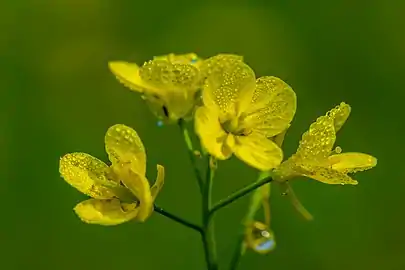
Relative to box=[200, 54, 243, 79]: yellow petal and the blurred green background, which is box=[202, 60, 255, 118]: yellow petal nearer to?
box=[200, 54, 243, 79]: yellow petal

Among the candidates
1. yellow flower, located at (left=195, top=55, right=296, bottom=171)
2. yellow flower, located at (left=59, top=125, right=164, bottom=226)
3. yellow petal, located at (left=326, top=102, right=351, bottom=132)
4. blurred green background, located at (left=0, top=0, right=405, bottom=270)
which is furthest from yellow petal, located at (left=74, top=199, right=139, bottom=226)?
blurred green background, located at (left=0, top=0, right=405, bottom=270)

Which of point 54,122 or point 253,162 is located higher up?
point 253,162

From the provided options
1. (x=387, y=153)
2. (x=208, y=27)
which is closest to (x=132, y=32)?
(x=208, y=27)

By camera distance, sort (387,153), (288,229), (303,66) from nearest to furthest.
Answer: (288,229), (387,153), (303,66)

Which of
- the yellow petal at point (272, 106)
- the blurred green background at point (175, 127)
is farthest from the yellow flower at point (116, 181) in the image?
the blurred green background at point (175, 127)

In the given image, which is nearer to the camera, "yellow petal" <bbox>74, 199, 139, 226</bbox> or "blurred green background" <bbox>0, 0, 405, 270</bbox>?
"yellow petal" <bbox>74, 199, 139, 226</bbox>

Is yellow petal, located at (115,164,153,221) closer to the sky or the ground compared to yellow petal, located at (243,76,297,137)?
closer to the ground

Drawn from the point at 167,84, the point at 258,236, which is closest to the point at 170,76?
the point at 167,84

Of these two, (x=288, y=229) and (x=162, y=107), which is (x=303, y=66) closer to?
(x=288, y=229)
